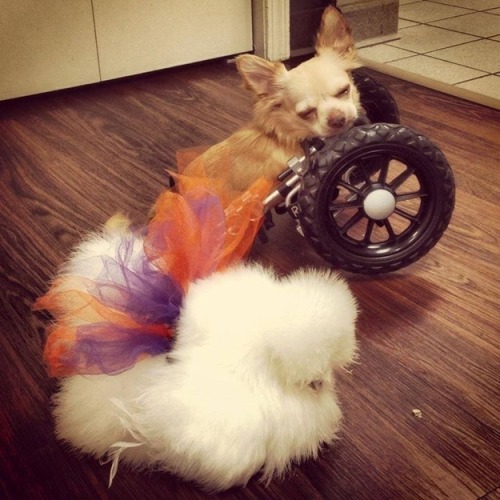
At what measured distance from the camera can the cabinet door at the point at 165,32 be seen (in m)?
2.56

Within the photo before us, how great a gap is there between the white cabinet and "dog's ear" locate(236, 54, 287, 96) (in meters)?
1.31

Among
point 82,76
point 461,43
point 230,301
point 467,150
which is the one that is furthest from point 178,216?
point 461,43

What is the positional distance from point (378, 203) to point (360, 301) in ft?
0.64

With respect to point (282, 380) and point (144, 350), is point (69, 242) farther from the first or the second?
point (282, 380)

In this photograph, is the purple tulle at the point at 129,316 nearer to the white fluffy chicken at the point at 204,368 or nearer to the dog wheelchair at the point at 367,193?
the white fluffy chicken at the point at 204,368

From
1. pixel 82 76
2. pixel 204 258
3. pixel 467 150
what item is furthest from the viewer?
pixel 82 76

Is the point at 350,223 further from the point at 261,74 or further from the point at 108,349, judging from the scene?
the point at 108,349

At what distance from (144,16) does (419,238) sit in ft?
5.69

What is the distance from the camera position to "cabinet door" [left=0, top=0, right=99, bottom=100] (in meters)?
2.38

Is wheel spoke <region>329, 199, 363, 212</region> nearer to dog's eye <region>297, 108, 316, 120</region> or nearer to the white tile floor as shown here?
dog's eye <region>297, 108, 316, 120</region>

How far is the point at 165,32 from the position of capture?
8.80 ft

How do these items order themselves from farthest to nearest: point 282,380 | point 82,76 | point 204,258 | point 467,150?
point 82,76
point 467,150
point 204,258
point 282,380

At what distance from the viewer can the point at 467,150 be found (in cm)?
196

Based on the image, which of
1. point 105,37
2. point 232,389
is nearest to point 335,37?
point 232,389
